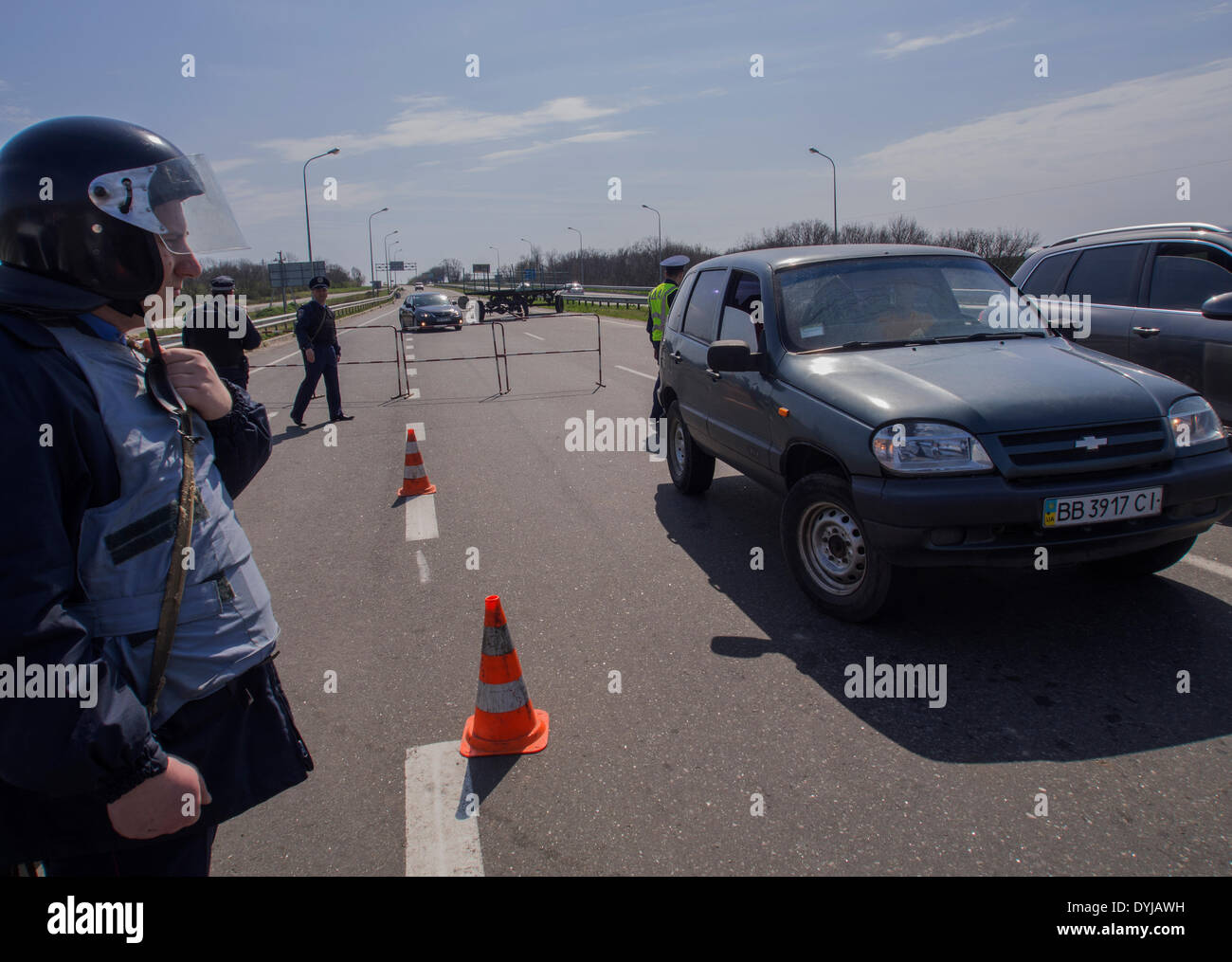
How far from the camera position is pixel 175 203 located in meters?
1.73

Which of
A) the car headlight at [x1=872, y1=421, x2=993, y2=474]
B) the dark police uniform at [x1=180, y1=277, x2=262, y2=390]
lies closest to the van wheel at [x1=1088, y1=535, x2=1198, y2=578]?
the car headlight at [x1=872, y1=421, x2=993, y2=474]

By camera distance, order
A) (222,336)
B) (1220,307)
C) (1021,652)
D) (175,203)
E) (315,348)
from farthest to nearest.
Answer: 1. (315,348)
2. (222,336)
3. (1220,307)
4. (1021,652)
5. (175,203)

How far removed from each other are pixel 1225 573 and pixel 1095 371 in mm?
1728

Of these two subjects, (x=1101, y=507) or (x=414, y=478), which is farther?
(x=414, y=478)

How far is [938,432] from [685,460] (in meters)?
3.45

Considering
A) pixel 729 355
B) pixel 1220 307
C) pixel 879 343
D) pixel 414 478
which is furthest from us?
pixel 414 478

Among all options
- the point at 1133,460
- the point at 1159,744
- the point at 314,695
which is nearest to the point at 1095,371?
the point at 1133,460

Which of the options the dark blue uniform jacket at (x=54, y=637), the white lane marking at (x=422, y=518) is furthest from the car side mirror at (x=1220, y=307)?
the dark blue uniform jacket at (x=54, y=637)

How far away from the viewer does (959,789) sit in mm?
3084

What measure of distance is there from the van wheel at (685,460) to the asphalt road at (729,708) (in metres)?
0.45

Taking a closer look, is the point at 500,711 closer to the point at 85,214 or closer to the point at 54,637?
the point at 54,637

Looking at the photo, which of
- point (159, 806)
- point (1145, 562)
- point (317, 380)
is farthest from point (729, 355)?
point (317, 380)

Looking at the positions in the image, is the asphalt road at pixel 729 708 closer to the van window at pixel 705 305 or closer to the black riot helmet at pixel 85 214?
the van window at pixel 705 305

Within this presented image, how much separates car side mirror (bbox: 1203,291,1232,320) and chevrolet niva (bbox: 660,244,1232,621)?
4.61 feet
